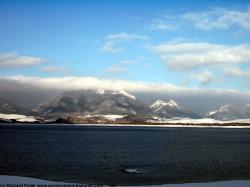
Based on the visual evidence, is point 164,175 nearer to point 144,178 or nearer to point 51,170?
point 144,178

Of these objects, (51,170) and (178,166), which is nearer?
(51,170)

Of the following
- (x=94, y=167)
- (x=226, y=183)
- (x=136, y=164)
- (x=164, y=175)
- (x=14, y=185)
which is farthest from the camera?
(x=136, y=164)

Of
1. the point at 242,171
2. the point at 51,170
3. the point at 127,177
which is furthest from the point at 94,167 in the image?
the point at 242,171

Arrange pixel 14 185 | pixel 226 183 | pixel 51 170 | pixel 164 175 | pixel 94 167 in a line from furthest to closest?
pixel 94 167, pixel 51 170, pixel 164 175, pixel 226 183, pixel 14 185

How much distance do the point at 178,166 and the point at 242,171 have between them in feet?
29.6

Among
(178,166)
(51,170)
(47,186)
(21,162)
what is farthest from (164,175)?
(21,162)

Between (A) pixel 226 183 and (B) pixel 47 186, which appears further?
(A) pixel 226 183

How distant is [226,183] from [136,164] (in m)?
22.4

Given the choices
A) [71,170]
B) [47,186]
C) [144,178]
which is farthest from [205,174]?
[47,186]

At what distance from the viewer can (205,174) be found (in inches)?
1923

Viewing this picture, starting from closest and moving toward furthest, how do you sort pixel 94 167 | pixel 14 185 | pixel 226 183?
pixel 14 185 → pixel 226 183 → pixel 94 167

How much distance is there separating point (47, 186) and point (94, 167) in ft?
69.5

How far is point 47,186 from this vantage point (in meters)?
33.0

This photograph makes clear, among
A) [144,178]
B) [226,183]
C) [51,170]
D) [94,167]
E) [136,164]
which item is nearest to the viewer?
[226,183]
